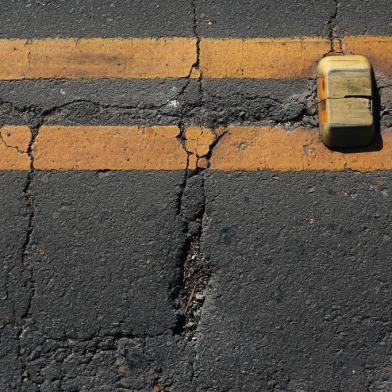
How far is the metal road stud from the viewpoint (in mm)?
2932

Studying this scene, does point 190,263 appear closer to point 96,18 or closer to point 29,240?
point 29,240

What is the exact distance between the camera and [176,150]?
117 inches

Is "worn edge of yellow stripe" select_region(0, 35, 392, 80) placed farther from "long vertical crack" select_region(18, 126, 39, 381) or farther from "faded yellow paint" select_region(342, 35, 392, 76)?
"long vertical crack" select_region(18, 126, 39, 381)

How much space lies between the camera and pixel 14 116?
306 centimetres

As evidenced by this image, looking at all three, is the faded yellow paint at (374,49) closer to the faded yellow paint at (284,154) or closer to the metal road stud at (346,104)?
the metal road stud at (346,104)

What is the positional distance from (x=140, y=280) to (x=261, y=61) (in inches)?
47.5

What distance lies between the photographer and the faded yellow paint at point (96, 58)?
3.12 metres

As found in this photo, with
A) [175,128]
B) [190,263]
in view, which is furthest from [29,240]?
[175,128]

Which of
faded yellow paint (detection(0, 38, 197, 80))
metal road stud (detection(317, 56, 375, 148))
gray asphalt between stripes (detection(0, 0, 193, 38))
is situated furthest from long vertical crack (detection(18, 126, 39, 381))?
metal road stud (detection(317, 56, 375, 148))

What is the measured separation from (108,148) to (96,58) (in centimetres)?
49

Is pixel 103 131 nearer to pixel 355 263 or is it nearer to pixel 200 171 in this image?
pixel 200 171

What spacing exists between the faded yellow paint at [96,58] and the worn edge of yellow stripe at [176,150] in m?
0.29

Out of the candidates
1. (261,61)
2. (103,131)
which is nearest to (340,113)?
(261,61)

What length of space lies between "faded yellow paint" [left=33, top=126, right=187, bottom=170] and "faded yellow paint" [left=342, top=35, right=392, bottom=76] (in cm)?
96
